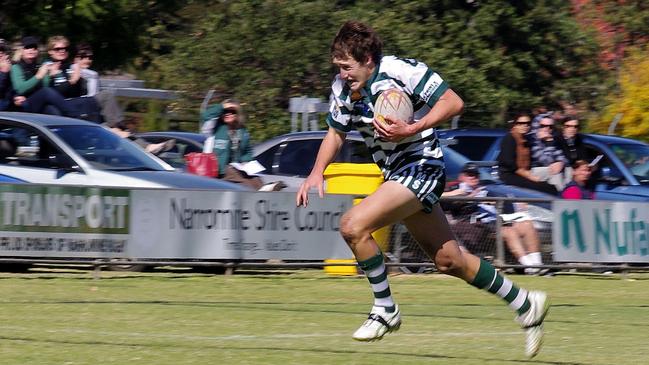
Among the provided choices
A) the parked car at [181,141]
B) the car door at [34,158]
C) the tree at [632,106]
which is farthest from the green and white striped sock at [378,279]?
the tree at [632,106]

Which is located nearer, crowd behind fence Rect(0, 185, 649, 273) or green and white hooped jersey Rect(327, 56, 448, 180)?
green and white hooped jersey Rect(327, 56, 448, 180)

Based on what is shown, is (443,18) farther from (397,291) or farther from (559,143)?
(397,291)

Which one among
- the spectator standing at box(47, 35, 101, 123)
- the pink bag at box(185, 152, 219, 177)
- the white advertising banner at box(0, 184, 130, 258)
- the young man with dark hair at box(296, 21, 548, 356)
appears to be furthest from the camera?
the pink bag at box(185, 152, 219, 177)

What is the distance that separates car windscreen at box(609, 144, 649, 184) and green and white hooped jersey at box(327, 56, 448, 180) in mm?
10950

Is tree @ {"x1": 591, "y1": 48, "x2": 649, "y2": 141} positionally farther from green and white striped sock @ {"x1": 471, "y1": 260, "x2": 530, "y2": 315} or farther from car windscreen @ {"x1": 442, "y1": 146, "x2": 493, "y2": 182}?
green and white striped sock @ {"x1": 471, "y1": 260, "x2": 530, "y2": 315}

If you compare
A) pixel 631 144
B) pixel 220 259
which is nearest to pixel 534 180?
pixel 631 144

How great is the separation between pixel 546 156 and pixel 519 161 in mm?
608

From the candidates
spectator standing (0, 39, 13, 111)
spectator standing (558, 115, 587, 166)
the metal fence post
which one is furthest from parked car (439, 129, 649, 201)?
spectator standing (0, 39, 13, 111)

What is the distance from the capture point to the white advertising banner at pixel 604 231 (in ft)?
49.4

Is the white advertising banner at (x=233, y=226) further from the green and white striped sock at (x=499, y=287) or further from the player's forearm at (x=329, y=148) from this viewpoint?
the green and white striped sock at (x=499, y=287)

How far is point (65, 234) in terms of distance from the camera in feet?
44.1

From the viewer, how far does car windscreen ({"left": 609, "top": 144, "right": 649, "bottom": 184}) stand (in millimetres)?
18328

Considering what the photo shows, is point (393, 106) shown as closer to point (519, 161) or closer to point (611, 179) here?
point (519, 161)

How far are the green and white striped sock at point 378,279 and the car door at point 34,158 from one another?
6.77 meters
